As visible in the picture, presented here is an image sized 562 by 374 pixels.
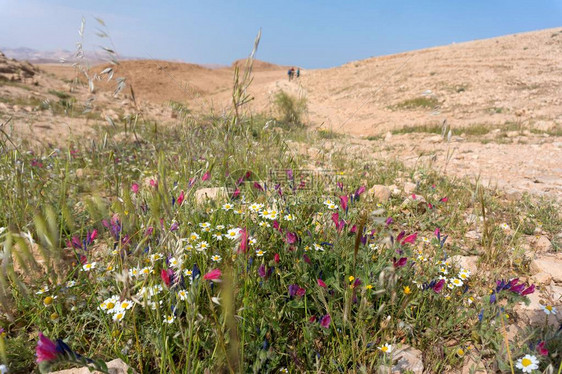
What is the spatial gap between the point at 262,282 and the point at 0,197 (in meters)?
1.99

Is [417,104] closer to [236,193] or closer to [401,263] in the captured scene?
[236,193]

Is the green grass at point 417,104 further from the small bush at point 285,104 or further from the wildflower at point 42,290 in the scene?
the wildflower at point 42,290

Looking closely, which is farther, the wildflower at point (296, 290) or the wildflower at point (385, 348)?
the wildflower at point (296, 290)

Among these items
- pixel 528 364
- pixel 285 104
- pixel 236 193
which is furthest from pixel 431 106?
pixel 528 364

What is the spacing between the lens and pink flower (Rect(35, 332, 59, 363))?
718 mm

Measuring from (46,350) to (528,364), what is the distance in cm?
161

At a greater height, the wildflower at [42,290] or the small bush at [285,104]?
the small bush at [285,104]

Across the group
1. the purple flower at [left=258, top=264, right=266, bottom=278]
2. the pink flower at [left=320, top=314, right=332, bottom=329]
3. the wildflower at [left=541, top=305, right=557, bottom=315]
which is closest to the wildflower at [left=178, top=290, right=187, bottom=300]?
the purple flower at [left=258, top=264, right=266, bottom=278]

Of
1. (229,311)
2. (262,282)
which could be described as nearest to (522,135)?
(262,282)

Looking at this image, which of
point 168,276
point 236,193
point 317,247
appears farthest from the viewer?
point 236,193

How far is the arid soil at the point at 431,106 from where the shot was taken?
4.75 m

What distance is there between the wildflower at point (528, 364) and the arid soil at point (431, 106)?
1.48 meters

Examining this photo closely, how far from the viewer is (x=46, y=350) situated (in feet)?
2.38

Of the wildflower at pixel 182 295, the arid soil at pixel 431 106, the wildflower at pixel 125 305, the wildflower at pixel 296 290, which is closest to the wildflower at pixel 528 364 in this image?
the wildflower at pixel 296 290
